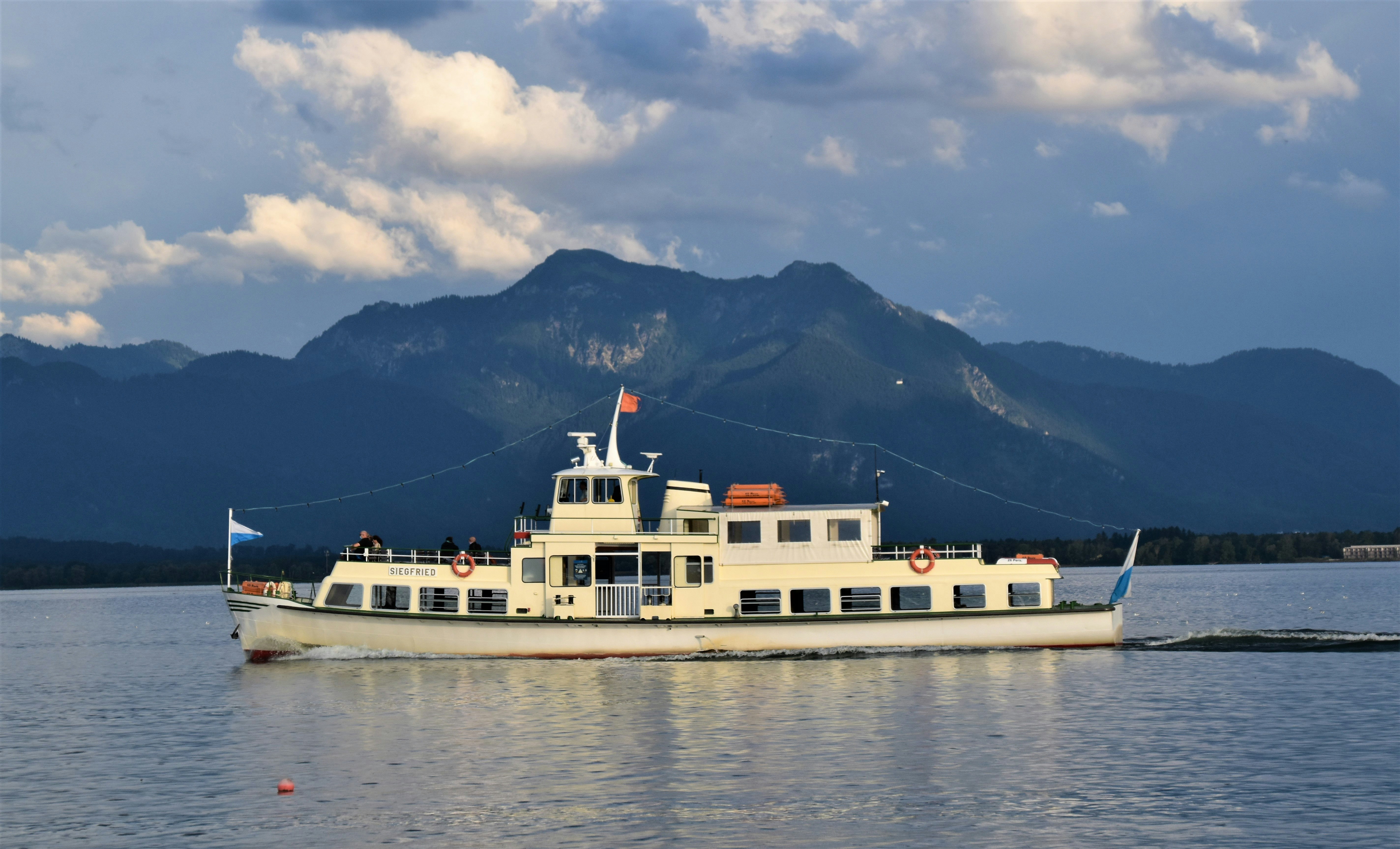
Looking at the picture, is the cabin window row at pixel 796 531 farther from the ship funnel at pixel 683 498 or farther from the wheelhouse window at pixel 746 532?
the ship funnel at pixel 683 498

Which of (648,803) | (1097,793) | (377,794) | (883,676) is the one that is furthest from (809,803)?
(883,676)

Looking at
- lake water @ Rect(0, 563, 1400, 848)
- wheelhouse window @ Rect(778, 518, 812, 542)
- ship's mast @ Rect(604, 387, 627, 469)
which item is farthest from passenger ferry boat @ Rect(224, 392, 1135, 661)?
lake water @ Rect(0, 563, 1400, 848)

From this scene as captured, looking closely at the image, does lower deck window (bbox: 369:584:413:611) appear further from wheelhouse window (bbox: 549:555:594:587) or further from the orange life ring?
wheelhouse window (bbox: 549:555:594:587)

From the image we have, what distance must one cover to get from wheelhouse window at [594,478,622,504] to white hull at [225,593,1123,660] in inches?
165

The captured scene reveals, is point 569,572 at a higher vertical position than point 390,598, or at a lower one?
higher

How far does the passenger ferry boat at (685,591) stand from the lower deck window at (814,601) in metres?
0.05

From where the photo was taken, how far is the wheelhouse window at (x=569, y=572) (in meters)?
46.4

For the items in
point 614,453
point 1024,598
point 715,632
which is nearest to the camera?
point 715,632

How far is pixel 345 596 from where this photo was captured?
4788cm

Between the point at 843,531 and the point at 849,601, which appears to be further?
the point at 849,601

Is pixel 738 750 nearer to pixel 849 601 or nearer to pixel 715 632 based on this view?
pixel 715 632

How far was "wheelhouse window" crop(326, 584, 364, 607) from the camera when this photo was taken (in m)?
47.6

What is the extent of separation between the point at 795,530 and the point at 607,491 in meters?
6.48

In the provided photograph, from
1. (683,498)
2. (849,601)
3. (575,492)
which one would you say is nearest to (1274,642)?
(849,601)
